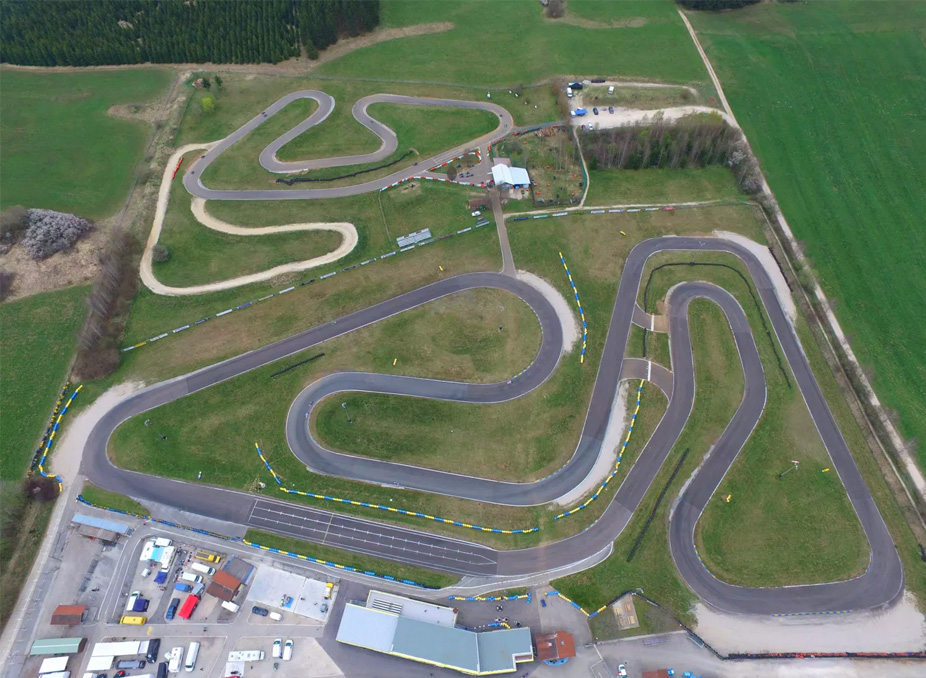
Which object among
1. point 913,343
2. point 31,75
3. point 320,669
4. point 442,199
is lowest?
point 320,669

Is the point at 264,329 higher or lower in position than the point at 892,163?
lower

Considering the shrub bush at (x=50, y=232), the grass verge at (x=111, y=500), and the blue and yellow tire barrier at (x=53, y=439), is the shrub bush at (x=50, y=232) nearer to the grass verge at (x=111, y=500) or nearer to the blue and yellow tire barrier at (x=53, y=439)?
the blue and yellow tire barrier at (x=53, y=439)

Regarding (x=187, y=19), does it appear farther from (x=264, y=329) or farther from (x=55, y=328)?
(x=264, y=329)

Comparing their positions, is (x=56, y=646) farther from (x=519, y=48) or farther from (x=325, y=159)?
(x=519, y=48)

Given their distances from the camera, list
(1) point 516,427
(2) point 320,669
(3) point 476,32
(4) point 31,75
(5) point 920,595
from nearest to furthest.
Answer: (2) point 320,669 → (5) point 920,595 → (1) point 516,427 → (4) point 31,75 → (3) point 476,32

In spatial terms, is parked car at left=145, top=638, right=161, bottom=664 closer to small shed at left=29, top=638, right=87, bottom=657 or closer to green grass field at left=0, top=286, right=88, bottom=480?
small shed at left=29, top=638, right=87, bottom=657

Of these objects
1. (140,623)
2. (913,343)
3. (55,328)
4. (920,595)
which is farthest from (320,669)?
(913,343)
